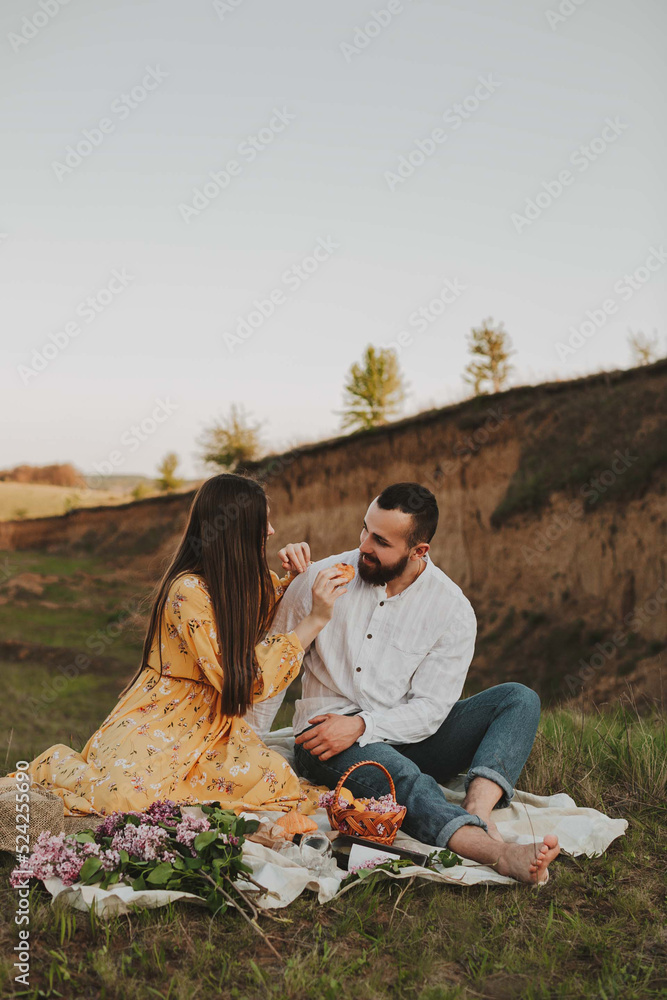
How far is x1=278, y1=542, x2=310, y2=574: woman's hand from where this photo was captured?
4.11 metres

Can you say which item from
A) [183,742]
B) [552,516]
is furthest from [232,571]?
[552,516]

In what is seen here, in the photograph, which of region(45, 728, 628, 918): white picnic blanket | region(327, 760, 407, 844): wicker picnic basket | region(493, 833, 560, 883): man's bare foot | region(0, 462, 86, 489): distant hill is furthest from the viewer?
region(0, 462, 86, 489): distant hill

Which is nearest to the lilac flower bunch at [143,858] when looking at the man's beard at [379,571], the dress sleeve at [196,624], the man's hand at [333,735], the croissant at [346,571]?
the dress sleeve at [196,624]

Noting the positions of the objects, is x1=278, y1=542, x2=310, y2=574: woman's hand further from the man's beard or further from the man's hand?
the man's hand

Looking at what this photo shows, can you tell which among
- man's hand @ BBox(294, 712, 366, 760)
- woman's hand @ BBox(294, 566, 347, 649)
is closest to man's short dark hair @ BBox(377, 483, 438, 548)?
woman's hand @ BBox(294, 566, 347, 649)

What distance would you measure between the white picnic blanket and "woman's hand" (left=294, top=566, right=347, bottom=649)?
34.2 inches

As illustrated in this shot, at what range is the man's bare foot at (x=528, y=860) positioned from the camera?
3109 millimetres

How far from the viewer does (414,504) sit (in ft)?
13.6

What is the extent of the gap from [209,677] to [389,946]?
1.35 metres

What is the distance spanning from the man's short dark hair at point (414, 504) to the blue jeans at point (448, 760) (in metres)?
0.91

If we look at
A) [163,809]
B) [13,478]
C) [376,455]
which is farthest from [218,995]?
[13,478]

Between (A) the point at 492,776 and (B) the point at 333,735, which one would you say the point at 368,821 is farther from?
(A) the point at 492,776

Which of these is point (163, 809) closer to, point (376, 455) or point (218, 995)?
point (218, 995)

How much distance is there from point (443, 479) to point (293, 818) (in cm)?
1479
